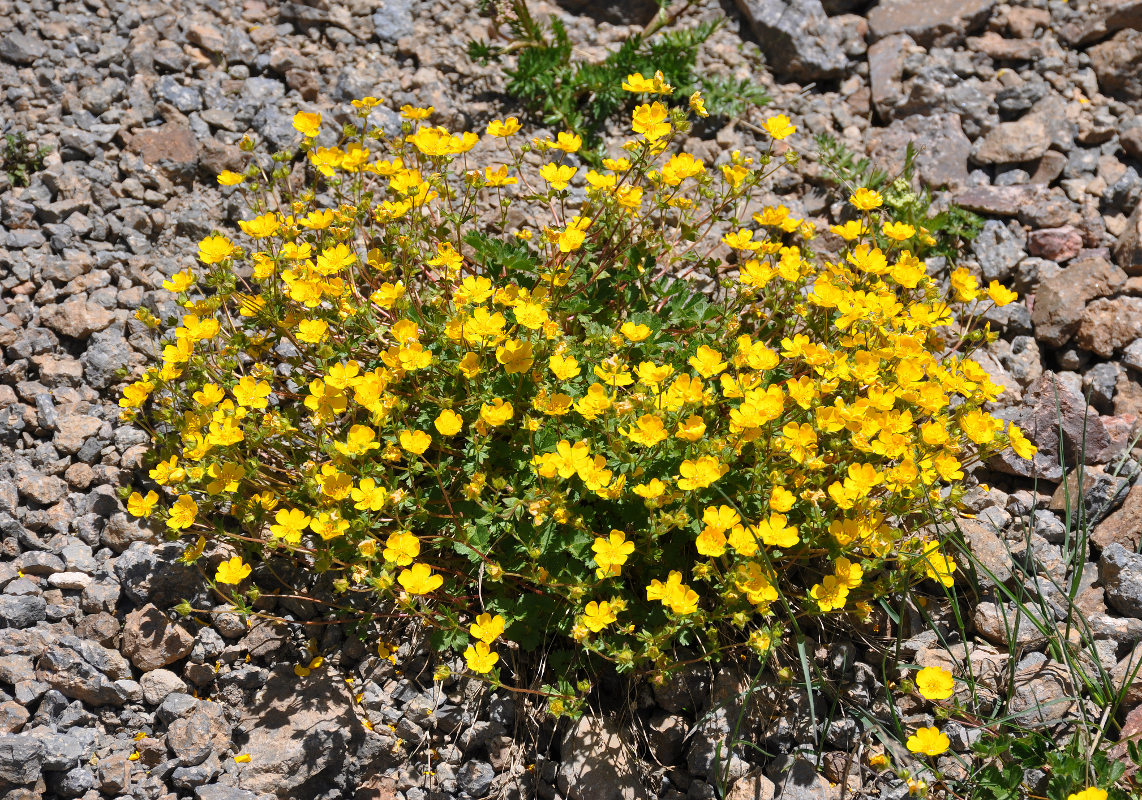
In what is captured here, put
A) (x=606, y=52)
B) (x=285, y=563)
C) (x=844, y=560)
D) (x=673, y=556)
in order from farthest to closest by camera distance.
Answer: (x=606, y=52)
(x=285, y=563)
(x=673, y=556)
(x=844, y=560)

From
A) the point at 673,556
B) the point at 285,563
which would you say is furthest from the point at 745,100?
the point at 285,563

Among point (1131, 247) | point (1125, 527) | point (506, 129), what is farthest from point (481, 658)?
point (1131, 247)

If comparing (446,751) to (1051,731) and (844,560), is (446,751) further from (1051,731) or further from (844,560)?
(1051,731)

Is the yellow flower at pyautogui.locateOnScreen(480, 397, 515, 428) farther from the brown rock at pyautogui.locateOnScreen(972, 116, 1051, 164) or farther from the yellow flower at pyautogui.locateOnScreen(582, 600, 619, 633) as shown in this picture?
the brown rock at pyautogui.locateOnScreen(972, 116, 1051, 164)

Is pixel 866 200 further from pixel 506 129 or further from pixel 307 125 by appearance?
pixel 307 125

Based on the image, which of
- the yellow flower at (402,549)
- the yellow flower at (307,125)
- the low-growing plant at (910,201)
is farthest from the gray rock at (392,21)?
the yellow flower at (402,549)

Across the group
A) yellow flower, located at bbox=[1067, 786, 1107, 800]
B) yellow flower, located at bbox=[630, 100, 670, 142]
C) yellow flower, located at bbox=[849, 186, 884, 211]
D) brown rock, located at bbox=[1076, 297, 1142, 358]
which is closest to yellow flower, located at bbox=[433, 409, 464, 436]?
yellow flower, located at bbox=[630, 100, 670, 142]

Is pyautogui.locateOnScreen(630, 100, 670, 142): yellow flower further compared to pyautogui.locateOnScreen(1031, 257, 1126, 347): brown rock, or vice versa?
pyautogui.locateOnScreen(1031, 257, 1126, 347): brown rock
